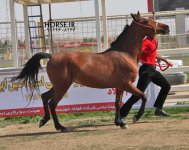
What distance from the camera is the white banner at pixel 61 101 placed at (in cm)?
1260

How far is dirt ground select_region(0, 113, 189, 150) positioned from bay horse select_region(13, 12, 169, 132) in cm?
37

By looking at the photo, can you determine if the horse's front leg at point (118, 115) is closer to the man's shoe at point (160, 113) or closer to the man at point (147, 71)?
the man at point (147, 71)

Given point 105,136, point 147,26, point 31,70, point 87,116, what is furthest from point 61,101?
point 105,136

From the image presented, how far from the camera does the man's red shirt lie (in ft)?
36.1

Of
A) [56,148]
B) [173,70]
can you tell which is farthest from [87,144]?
[173,70]

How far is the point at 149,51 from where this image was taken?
11.1 metres

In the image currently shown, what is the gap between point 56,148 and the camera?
8.66 metres

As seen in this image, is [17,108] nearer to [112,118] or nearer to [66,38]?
[112,118]

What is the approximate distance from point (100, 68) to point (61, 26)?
6804 mm

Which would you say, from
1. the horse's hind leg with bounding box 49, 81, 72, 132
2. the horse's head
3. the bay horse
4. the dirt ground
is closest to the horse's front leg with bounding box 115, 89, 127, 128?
the bay horse

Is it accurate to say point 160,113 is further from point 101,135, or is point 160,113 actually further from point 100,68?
point 101,135

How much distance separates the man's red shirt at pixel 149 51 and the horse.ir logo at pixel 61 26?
585 cm

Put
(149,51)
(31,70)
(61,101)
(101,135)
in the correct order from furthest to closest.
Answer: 1. (61,101)
2. (149,51)
3. (31,70)
4. (101,135)

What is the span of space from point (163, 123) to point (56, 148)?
9.74 feet
